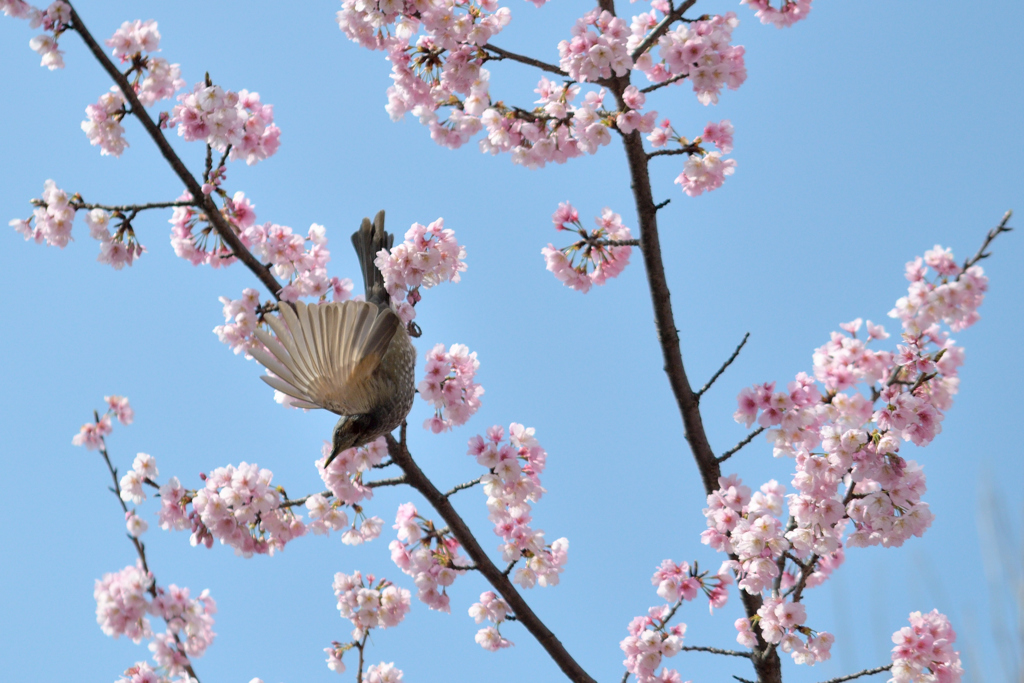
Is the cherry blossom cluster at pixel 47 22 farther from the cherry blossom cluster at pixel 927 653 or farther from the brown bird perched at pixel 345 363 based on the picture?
the cherry blossom cluster at pixel 927 653

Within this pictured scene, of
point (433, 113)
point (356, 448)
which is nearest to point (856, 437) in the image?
point (356, 448)

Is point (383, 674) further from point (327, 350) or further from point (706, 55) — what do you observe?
point (706, 55)

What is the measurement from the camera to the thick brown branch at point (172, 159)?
12.2 feet

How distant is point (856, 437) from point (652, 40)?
233 centimetres

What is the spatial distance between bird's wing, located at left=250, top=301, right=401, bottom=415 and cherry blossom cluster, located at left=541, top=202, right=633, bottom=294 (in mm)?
1326

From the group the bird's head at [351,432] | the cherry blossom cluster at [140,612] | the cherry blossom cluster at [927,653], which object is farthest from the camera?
the cherry blossom cluster at [927,653]

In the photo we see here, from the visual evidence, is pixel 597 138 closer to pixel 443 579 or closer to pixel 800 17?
pixel 800 17

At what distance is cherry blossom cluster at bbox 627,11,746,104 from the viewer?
3.98m

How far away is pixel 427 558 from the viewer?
4492 millimetres

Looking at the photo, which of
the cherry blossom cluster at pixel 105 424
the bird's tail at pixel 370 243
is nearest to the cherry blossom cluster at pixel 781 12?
the bird's tail at pixel 370 243

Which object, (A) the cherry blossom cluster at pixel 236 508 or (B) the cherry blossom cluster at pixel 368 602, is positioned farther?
(B) the cherry blossom cluster at pixel 368 602

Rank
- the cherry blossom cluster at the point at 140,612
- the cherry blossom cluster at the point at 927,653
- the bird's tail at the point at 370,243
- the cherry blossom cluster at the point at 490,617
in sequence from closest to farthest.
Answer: the cherry blossom cluster at the point at 140,612 → the cherry blossom cluster at the point at 927,653 → the bird's tail at the point at 370,243 → the cherry blossom cluster at the point at 490,617

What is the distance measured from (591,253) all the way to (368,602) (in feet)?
8.31

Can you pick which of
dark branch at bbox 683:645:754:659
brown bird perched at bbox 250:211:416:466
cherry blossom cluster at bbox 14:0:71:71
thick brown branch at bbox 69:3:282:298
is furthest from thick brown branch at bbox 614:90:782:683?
cherry blossom cluster at bbox 14:0:71:71
